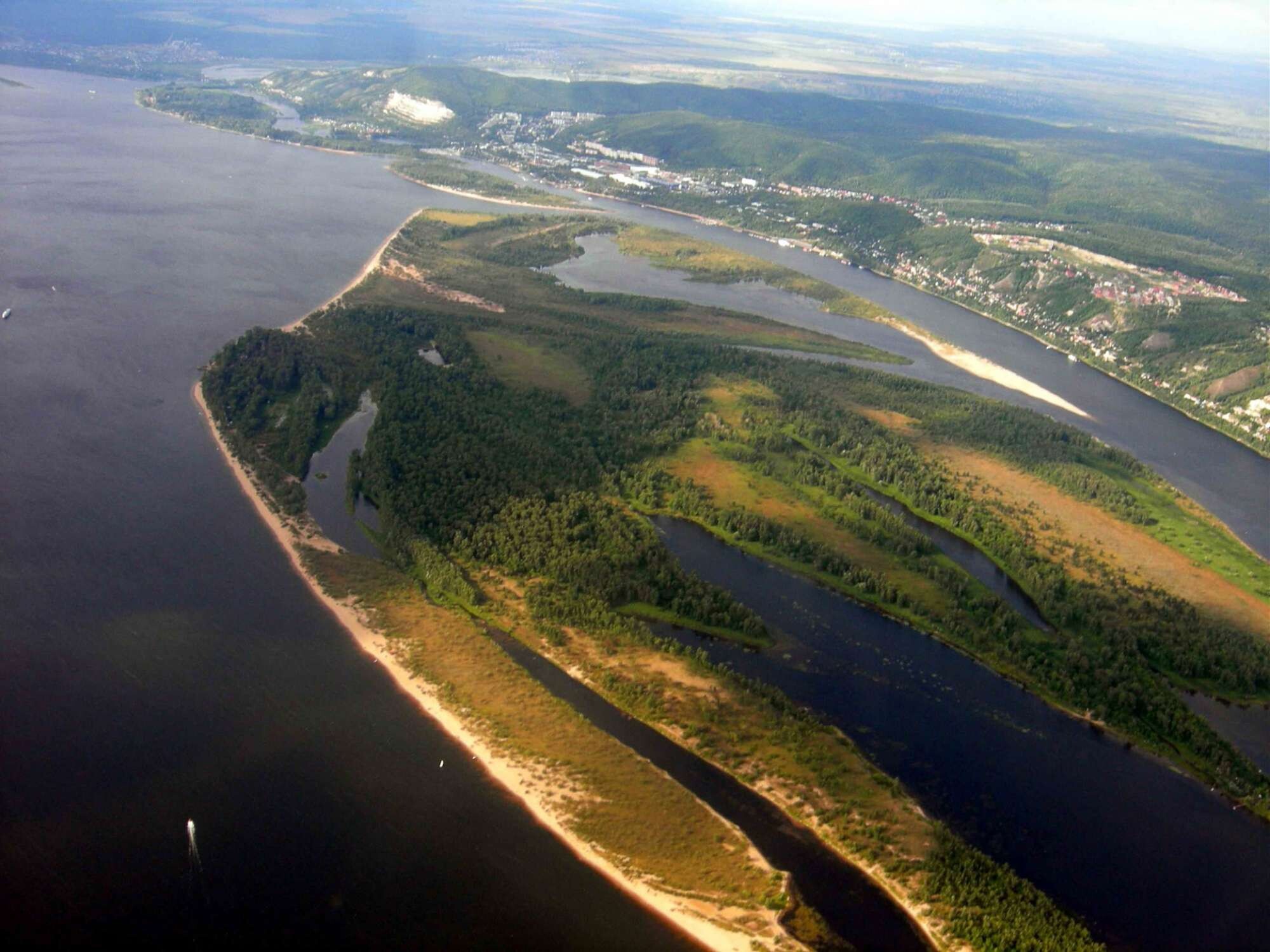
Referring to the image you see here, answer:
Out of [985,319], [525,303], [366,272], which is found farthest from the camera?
[985,319]

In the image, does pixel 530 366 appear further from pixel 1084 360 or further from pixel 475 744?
pixel 1084 360

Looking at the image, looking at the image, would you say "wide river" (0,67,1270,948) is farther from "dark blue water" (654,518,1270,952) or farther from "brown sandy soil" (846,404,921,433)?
"brown sandy soil" (846,404,921,433)

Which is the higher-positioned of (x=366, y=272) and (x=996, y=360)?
(x=366, y=272)

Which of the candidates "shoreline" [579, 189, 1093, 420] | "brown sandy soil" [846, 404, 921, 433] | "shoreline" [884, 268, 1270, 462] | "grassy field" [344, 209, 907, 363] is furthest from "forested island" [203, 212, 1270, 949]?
"shoreline" [884, 268, 1270, 462]

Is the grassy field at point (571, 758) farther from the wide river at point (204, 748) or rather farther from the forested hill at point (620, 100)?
the forested hill at point (620, 100)

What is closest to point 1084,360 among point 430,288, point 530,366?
point 530,366

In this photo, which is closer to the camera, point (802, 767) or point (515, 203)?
point (802, 767)
